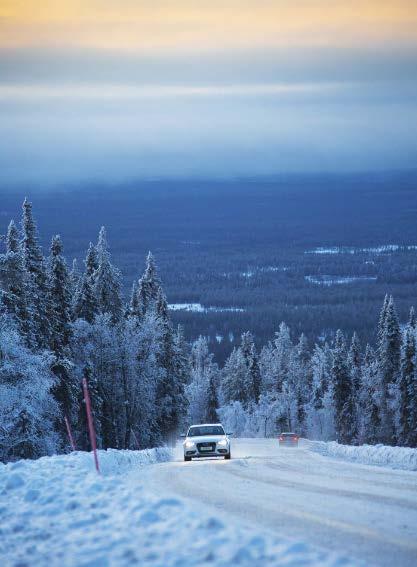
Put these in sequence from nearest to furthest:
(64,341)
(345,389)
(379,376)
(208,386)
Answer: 1. (64,341)
2. (379,376)
3. (345,389)
4. (208,386)

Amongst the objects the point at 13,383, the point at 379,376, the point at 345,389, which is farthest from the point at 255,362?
the point at 13,383

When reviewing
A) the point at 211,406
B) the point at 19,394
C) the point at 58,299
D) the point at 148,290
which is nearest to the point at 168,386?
the point at 148,290

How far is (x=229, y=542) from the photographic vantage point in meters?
10.4

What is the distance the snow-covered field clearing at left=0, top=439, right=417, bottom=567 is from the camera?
404 inches

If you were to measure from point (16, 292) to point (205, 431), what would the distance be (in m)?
15.2

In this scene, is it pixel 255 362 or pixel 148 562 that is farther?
pixel 255 362

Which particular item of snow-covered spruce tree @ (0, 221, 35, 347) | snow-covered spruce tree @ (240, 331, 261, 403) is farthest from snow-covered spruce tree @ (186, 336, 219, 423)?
snow-covered spruce tree @ (0, 221, 35, 347)

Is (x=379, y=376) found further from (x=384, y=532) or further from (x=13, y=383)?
(x=384, y=532)

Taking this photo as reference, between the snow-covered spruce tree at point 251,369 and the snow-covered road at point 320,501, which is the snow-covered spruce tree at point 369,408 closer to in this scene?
the snow-covered spruce tree at point 251,369

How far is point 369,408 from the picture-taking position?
88.8m

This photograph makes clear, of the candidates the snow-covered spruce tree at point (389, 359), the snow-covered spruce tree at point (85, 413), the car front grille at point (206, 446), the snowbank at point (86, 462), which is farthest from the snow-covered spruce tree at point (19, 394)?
the snow-covered spruce tree at point (389, 359)

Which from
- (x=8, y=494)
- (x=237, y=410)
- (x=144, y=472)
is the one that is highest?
(x=8, y=494)

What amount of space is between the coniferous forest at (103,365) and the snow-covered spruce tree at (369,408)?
0.50 ft

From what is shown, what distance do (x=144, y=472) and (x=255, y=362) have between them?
112m
